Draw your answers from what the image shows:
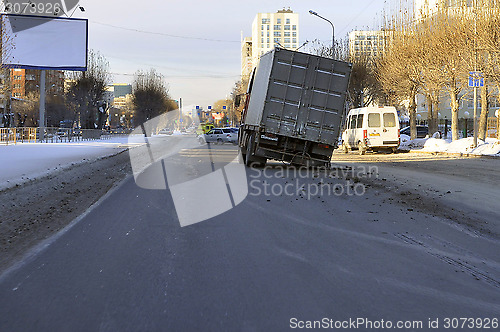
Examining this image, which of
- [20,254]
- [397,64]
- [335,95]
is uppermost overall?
[397,64]

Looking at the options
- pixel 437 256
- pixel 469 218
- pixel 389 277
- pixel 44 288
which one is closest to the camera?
pixel 44 288

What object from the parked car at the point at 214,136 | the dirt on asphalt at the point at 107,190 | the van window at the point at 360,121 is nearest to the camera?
the dirt on asphalt at the point at 107,190

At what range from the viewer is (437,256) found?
5449 millimetres

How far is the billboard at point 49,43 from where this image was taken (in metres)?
35.7

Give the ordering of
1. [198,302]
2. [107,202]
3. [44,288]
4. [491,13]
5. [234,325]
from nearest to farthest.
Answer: [234,325]
[198,302]
[44,288]
[107,202]
[491,13]

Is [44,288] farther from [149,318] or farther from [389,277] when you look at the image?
[389,277]

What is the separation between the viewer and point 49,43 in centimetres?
3681

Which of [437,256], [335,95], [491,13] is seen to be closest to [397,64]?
[491,13]

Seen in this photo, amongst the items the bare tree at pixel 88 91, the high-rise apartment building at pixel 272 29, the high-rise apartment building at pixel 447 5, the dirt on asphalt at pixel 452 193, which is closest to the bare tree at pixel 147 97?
the bare tree at pixel 88 91

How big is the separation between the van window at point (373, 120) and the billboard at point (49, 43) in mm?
22790

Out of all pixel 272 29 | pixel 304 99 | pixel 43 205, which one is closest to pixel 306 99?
pixel 304 99

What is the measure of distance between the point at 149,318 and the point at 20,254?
9.00 feet

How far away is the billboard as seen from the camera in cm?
3572

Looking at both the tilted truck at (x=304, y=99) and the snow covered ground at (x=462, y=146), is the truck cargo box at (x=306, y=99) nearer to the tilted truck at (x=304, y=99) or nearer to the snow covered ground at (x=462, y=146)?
the tilted truck at (x=304, y=99)
